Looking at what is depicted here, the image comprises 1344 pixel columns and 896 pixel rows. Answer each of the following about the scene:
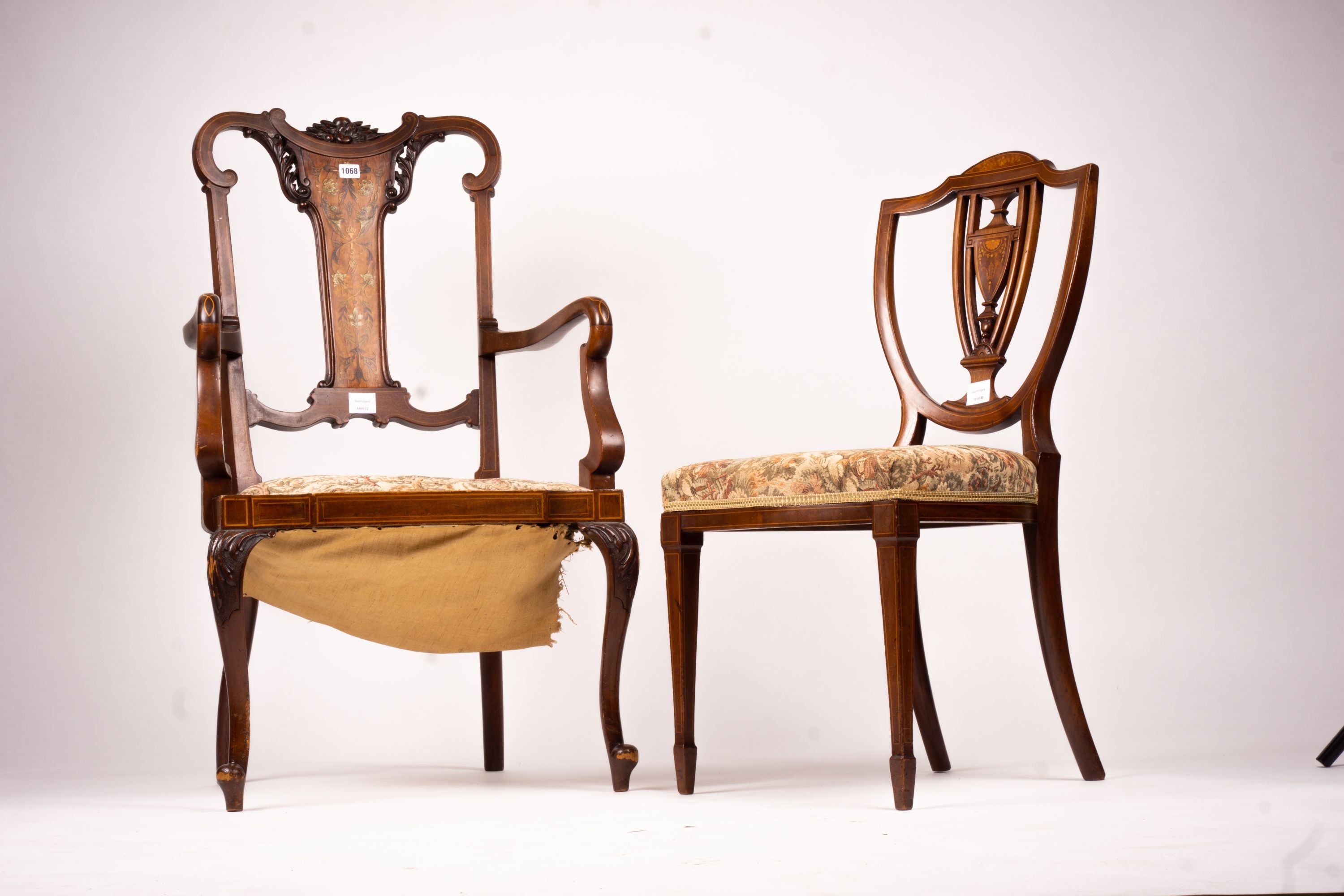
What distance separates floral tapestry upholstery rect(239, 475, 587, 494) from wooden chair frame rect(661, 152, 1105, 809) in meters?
0.30

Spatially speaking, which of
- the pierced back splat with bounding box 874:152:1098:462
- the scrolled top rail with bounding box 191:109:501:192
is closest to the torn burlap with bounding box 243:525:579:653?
the pierced back splat with bounding box 874:152:1098:462

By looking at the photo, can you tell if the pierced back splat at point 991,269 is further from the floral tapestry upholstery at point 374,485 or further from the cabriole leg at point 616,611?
the floral tapestry upholstery at point 374,485

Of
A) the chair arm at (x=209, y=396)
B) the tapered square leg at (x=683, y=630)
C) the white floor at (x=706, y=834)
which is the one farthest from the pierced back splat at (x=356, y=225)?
the white floor at (x=706, y=834)

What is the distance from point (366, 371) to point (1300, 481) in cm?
241

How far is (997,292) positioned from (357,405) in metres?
Answer: 1.27

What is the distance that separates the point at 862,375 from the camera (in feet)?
11.4

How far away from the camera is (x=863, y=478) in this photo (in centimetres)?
200

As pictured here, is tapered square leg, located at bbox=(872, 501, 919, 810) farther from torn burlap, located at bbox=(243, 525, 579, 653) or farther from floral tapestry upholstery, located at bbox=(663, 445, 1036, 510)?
torn burlap, located at bbox=(243, 525, 579, 653)

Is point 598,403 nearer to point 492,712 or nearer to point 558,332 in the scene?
point 558,332

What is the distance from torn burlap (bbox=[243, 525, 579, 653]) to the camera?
7.27 feet

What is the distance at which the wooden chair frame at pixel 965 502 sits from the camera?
1995mm

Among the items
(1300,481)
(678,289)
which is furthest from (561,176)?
(1300,481)

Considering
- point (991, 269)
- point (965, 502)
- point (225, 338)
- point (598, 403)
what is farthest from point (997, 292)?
point (225, 338)

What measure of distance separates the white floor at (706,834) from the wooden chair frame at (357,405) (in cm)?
18
